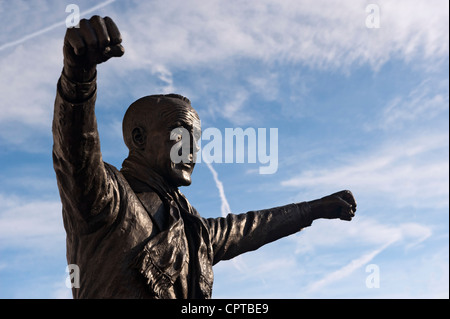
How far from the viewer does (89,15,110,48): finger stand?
4574mm

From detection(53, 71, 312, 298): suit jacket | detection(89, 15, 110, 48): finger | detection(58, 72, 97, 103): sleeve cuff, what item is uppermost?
detection(89, 15, 110, 48): finger

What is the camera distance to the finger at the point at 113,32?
4.61 m

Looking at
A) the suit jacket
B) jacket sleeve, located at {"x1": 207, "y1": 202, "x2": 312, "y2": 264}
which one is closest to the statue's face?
the suit jacket

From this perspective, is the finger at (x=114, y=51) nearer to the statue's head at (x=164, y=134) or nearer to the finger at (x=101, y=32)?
the finger at (x=101, y=32)

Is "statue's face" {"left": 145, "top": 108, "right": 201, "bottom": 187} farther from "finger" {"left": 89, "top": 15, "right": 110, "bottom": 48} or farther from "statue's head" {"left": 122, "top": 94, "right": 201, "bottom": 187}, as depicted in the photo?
"finger" {"left": 89, "top": 15, "right": 110, "bottom": 48}

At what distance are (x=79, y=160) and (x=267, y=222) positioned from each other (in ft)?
7.62

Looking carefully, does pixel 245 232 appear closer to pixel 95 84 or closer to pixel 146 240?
pixel 146 240

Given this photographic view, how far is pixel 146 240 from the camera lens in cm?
551

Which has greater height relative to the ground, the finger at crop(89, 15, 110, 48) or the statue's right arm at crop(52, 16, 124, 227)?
the finger at crop(89, 15, 110, 48)

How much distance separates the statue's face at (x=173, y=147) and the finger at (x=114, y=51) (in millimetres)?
1432

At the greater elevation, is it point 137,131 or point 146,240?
point 137,131
